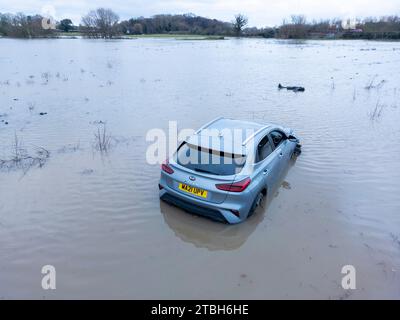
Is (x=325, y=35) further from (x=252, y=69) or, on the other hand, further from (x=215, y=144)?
(x=215, y=144)

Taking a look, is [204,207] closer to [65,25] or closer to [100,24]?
[100,24]

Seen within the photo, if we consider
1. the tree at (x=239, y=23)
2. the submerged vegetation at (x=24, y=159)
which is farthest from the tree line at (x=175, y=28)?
the submerged vegetation at (x=24, y=159)

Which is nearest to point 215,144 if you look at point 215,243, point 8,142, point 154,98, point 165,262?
point 215,243

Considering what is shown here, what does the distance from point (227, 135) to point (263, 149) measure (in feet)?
2.65

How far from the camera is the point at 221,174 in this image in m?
5.07

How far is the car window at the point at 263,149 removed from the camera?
5637 mm

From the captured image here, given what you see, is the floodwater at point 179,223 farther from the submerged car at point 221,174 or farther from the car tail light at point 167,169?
the car tail light at point 167,169

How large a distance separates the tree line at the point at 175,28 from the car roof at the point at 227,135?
2965 inches

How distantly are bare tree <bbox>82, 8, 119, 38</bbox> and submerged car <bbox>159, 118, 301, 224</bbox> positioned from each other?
10528cm

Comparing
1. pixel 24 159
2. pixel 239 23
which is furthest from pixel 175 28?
pixel 24 159

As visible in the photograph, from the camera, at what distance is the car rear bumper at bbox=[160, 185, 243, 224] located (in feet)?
16.7

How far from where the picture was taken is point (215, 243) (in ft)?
16.8

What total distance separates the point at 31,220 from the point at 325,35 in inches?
4138

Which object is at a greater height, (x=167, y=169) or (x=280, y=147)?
(x=280, y=147)
